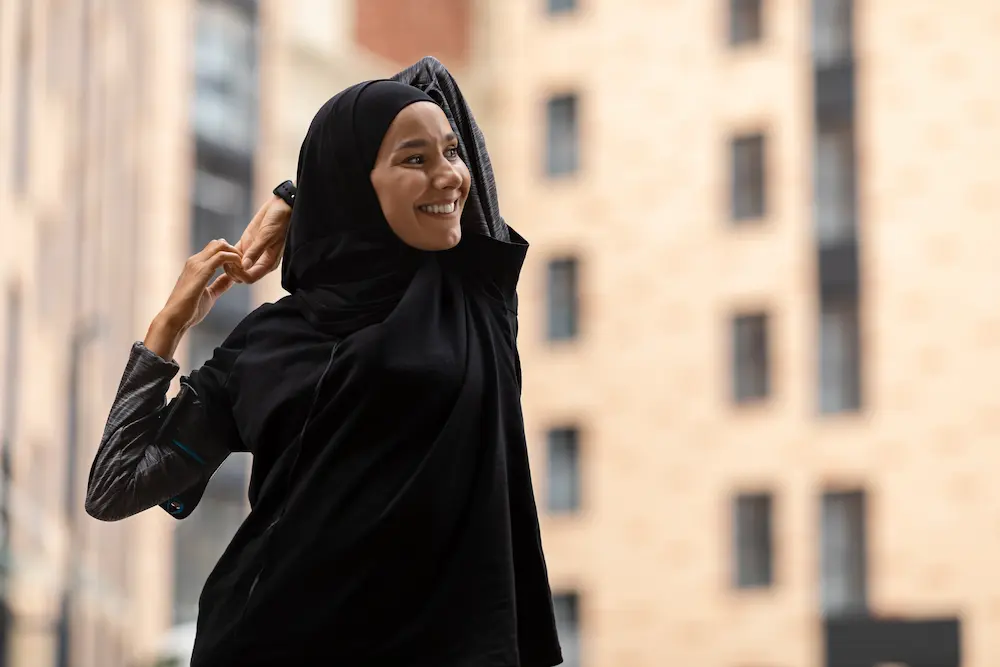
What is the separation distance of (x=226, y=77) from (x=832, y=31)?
6877 mm

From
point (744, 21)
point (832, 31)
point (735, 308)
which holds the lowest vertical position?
point (735, 308)

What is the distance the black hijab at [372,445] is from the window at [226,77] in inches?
665

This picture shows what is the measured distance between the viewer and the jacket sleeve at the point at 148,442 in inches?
66.8

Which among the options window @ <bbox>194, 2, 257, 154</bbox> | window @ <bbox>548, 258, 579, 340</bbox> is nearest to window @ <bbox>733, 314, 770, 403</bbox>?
window @ <bbox>548, 258, 579, 340</bbox>

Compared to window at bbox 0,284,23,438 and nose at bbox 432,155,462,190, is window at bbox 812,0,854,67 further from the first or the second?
nose at bbox 432,155,462,190

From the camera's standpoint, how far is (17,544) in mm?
13664

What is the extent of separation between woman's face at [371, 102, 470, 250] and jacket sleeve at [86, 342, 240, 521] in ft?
0.86

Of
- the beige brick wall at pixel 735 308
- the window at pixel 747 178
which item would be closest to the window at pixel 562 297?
the beige brick wall at pixel 735 308

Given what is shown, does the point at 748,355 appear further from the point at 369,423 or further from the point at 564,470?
the point at 369,423

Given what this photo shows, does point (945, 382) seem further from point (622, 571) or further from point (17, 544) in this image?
point (17, 544)

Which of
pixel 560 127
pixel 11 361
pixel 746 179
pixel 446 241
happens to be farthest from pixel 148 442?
pixel 560 127

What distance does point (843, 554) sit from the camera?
2019 cm

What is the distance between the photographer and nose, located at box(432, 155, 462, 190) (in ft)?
5.38

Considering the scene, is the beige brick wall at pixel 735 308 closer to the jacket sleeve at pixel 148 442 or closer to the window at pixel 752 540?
the window at pixel 752 540
